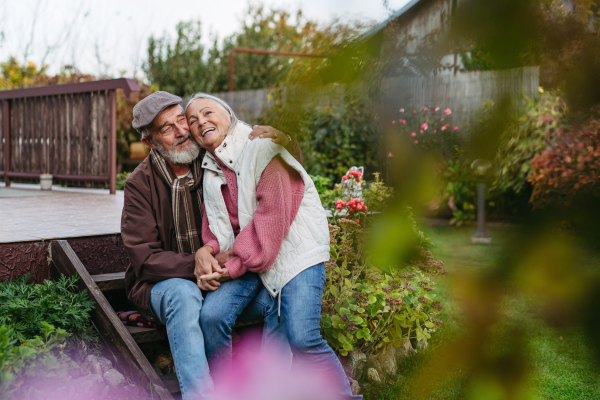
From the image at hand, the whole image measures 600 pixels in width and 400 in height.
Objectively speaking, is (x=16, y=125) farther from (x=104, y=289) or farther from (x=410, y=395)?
(x=410, y=395)

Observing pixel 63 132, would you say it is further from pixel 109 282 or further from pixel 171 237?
pixel 171 237

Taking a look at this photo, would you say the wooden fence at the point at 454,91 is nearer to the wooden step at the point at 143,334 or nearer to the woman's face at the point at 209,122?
the woman's face at the point at 209,122

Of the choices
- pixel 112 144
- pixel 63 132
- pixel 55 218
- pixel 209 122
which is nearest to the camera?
pixel 209 122

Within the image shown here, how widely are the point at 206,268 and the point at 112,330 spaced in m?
0.43

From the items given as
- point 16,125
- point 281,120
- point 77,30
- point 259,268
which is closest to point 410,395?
point 281,120

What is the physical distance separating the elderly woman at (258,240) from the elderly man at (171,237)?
7cm

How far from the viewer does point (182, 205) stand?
2.00 m

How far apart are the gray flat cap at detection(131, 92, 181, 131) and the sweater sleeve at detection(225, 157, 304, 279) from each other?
56cm

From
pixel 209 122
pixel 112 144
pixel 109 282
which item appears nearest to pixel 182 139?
pixel 209 122

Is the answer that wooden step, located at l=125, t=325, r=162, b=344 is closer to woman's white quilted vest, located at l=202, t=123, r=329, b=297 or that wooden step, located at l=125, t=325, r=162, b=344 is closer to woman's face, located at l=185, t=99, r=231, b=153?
woman's white quilted vest, located at l=202, t=123, r=329, b=297

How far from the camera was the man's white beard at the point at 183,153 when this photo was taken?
202 cm

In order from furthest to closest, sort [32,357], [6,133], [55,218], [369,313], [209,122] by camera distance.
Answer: [6,133]
[55,218]
[369,313]
[209,122]
[32,357]

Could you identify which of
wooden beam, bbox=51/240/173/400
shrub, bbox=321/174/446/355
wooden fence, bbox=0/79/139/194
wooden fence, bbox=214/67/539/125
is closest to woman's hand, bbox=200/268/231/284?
wooden beam, bbox=51/240/173/400

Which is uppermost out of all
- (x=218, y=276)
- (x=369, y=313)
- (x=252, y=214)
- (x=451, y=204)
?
(x=451, y=204)
